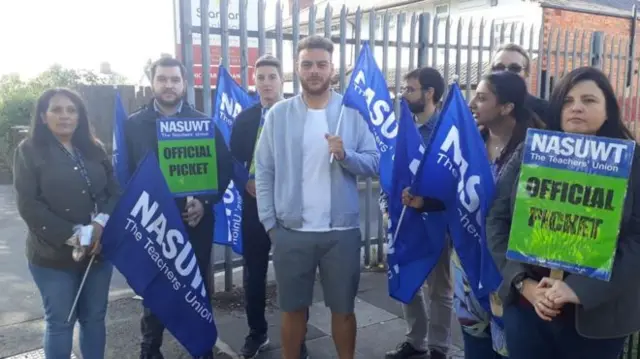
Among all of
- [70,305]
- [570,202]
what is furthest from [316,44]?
[70,305]

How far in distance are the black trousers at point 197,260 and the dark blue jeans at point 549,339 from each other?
2076 mm

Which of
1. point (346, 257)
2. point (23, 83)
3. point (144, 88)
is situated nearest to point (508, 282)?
point (346, 257)

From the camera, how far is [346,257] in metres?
3.20

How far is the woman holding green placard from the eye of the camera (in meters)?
2.03

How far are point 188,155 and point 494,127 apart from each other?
1901mm

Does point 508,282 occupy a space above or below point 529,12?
below

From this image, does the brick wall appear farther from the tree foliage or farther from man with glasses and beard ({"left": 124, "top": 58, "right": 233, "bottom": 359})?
the tree foliage

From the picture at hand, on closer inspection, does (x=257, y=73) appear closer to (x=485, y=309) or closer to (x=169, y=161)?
(x=169, y=161)

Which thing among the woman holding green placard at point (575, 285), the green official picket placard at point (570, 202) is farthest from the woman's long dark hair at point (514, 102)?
the green official picket placard at point (570, 202)

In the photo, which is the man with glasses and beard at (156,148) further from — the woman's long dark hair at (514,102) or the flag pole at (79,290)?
the woman's long dark hair at (514,102)

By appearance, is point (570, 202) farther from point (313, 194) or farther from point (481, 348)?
point (313, 194)

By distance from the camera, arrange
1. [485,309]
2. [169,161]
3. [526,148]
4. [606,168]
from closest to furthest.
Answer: [606,168], [526,148], [485,309], [169,161]

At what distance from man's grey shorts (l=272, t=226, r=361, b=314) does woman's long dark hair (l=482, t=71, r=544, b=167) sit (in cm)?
100

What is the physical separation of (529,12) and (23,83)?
15129 mm
